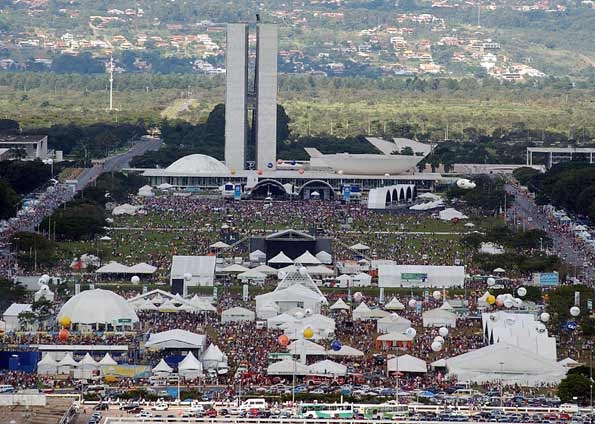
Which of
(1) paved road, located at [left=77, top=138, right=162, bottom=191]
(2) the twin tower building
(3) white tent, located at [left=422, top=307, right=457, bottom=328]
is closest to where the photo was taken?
(3) white tent, located at [left=422, top=307, right=457, bottom=328]

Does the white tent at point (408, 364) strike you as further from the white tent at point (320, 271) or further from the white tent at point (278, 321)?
the white tent at point (320, 271)

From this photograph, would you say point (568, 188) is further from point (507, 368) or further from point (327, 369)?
point (327, 369)

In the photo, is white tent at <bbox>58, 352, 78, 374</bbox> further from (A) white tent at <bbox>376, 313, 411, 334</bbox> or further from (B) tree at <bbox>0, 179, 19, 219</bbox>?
(B) tree at <bbox>0, 179, 19, 219</bbox>

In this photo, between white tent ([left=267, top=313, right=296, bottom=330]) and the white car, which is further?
white tent ([left=267, top=313, right=296, bottom=330])

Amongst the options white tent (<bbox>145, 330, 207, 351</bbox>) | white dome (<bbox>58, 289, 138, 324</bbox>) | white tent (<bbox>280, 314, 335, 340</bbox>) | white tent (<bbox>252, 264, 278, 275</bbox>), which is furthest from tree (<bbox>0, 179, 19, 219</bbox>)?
white tent (<bbox>145, 330, 207, 351</bbox>)

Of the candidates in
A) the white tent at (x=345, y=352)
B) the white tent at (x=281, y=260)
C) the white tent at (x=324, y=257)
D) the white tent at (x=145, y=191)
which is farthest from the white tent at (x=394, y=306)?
the white tent at (x=145, y=191)

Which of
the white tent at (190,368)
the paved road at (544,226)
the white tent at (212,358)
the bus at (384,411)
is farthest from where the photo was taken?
the paved road at (544,226)

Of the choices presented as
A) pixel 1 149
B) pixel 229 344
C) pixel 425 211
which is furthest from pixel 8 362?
pixel 1 149
